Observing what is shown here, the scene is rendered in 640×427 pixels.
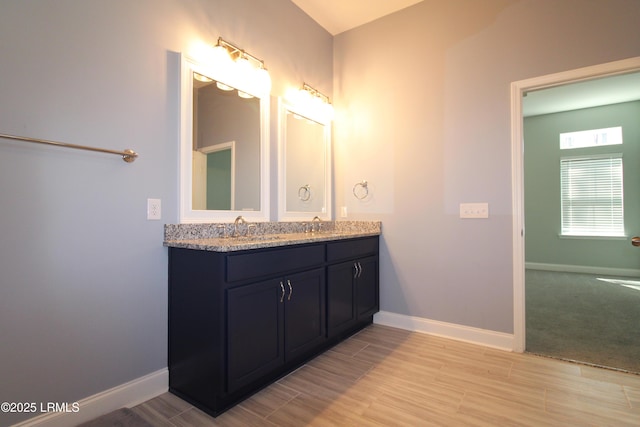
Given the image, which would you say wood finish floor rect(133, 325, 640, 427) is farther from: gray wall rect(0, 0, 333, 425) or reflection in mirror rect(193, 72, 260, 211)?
reflection in mirror rect(193, 72, 260, 211)

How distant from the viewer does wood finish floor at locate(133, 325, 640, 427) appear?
156cm

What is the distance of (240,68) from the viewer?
89.5 inches

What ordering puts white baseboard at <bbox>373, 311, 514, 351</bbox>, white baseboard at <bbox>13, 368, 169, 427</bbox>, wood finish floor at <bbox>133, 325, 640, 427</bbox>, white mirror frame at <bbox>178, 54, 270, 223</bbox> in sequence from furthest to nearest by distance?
white baseboard at <bbox>373, 311, 514, 351</bbox>, white mirror frame at <bbox>178, 54, 270, 223</bbox>, wood finish floor at <bbox>133, 325, 640, 427</bbox>, white baseboard at <bbox>13, 368, 169, 427</bbox>

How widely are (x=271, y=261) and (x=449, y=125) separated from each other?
1.90 m

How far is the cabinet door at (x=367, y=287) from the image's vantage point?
267 cm

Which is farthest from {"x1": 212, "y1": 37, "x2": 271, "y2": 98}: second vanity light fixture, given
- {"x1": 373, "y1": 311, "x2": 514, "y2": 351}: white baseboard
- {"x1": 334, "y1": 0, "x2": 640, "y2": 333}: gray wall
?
{"x1": 373, "y1": 311, "x2": 514, "y2": 351}: white baseboard

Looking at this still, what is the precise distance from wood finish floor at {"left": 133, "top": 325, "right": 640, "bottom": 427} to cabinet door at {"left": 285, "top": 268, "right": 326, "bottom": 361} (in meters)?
0.18

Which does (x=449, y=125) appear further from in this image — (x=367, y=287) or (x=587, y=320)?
A: (x=587, y=320)

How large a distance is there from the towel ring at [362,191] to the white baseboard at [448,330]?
113 cm

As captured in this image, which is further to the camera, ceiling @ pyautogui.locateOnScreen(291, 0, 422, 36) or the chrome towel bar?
ceiling @ pyautogui.locateOnScreen(291, 0, 422, 36)

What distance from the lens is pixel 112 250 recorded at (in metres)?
1.61

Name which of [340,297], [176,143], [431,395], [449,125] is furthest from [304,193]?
[431,395]

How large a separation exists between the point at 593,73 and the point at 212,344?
2.93 meters

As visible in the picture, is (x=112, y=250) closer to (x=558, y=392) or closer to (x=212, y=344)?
(x=212, y=344)
